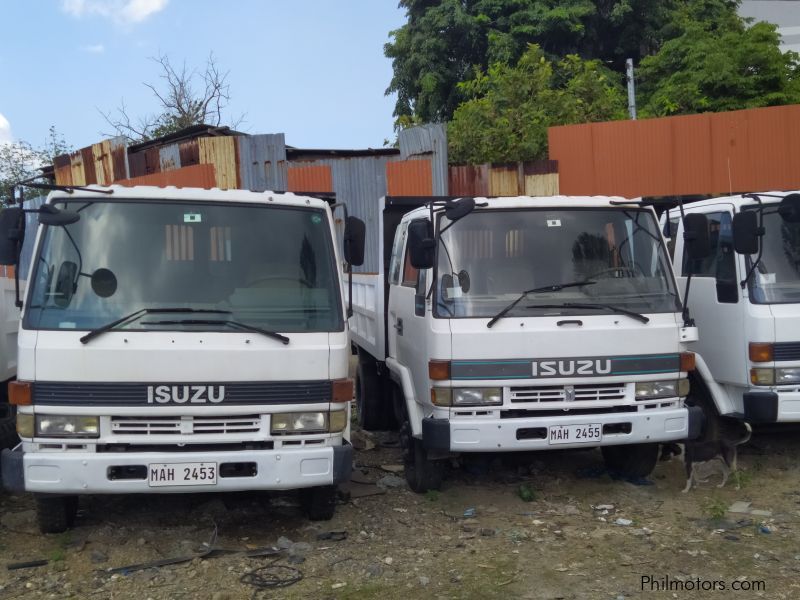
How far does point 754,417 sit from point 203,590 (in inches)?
160

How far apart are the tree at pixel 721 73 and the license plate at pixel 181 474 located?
65.6 ft

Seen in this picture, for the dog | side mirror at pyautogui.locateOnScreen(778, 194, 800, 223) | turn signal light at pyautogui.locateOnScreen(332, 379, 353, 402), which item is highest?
side mirror at pyautogui.locateOnScreen(778, 194, 800, 223)

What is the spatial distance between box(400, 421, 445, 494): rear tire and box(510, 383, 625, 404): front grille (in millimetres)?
915

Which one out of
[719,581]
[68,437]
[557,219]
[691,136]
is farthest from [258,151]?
[719,581]

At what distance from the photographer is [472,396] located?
206 inches

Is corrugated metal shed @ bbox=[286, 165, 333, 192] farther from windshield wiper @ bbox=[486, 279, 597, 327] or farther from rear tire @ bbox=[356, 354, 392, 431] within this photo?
windshield wiper @ bbox=[486, 279, 597, 327]

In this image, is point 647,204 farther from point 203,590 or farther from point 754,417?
point 203,590

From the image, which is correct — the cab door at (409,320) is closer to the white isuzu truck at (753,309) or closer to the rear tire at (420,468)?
the rear tire at (420,468)

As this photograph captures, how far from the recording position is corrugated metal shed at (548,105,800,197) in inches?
528

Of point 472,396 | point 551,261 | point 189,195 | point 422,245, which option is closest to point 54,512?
point 189,195

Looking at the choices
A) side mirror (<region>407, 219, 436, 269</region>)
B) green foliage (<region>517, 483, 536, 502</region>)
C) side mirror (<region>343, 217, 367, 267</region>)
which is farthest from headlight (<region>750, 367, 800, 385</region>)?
side mirror (<region>343, 217, 367, 267</region>)

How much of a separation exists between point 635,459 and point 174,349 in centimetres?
362

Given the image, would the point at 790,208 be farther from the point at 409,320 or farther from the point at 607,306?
the point at 409,320

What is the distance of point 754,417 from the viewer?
230 inches
